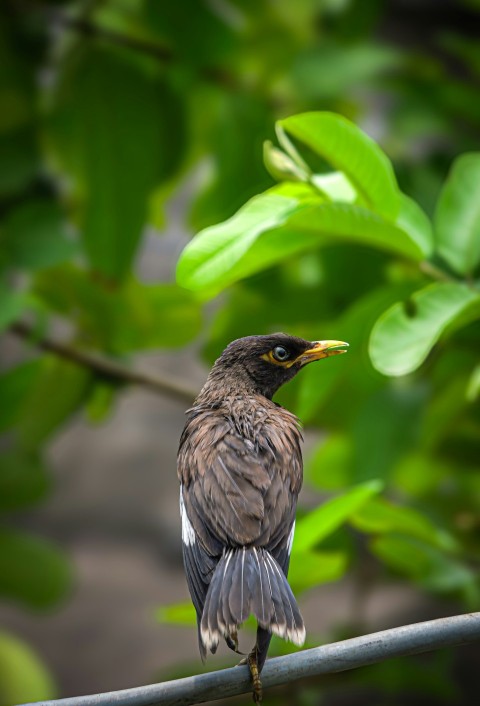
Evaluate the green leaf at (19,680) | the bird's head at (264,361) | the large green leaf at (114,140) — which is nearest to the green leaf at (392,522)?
the bird's head at (264,361)

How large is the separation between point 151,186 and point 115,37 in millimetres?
343

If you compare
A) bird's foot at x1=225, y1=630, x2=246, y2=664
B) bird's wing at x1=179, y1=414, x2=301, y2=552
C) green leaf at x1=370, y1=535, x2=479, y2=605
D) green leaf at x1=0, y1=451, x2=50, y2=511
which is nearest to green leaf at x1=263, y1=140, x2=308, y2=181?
bird's wing at x1=179, y1=414, x2=301, y2=552

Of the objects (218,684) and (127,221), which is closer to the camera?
(218,684)

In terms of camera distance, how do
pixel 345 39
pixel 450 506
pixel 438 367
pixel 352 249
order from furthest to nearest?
pixel 345 39 → pixel 450 506 → pixel 352 249 → pixel 438 367

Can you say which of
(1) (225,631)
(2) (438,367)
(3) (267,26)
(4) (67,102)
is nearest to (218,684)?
(1) (225,631)

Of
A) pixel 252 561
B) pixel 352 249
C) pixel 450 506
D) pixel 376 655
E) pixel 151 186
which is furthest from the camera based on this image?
pixel 450 506

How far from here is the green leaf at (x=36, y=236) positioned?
181 centimetres

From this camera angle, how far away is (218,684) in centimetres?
92

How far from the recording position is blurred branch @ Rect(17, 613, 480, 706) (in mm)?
863

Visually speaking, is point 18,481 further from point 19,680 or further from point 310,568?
point 310,568

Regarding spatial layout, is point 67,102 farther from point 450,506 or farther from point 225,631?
point 225,631

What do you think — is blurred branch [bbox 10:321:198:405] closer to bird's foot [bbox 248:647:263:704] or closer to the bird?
the bird

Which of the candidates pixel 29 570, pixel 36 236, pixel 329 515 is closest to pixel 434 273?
pixel 329 515

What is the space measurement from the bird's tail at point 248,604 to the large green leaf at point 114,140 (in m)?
1.03
